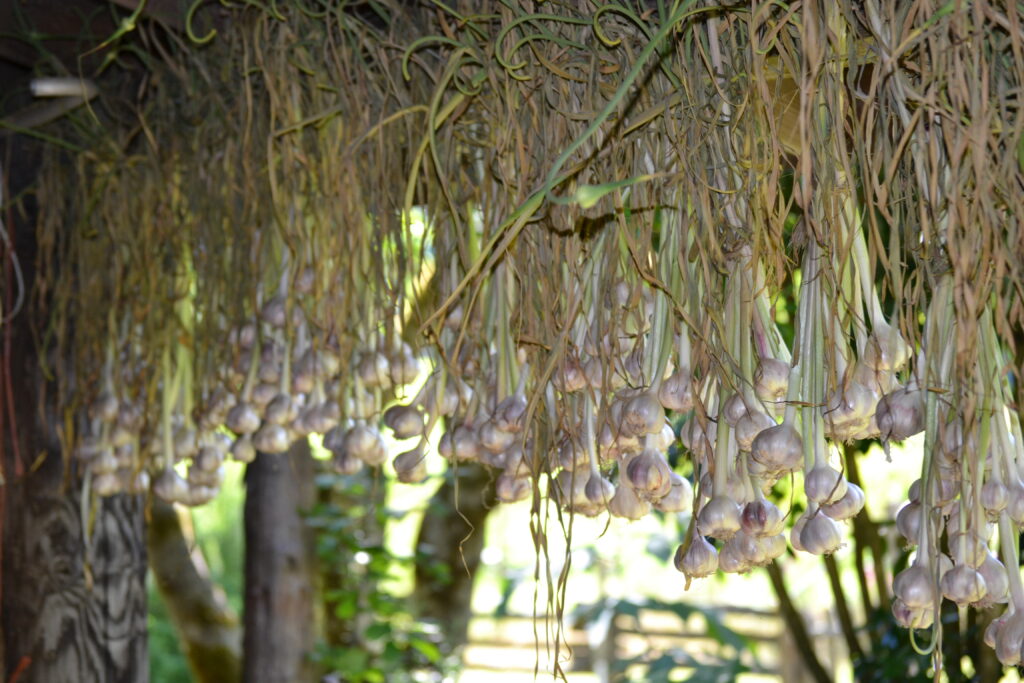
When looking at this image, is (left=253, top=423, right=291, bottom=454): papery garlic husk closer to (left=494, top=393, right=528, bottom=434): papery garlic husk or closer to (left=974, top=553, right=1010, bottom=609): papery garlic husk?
(left=494, top=393, right=528, bottom=434): papery garlic husk

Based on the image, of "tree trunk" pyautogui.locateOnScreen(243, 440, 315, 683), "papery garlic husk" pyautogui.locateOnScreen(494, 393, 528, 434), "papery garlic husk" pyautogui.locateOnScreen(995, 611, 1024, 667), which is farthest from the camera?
"tree trunk" pyautogui.locateOnScreen(243, 440, 315, 683)

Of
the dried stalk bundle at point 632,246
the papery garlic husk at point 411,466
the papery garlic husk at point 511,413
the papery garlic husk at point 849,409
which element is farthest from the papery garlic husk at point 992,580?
the papery garlic husk at point 411,466

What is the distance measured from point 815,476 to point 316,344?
66 cm

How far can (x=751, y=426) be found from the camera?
0.75 meters

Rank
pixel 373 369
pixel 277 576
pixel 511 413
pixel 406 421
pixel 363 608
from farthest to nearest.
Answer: pixel 363 608, pixel 277 576, pixel 373 369, pixel 406 421, pixel 511 413

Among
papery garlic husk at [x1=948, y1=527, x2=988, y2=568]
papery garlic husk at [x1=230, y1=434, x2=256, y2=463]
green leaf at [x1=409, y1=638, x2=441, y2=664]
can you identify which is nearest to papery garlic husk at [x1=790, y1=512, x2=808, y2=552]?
papery garlic husk at [x1=948, y1=527, x2=988, y2=568]

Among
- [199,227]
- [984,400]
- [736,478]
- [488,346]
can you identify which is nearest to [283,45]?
[199,227]

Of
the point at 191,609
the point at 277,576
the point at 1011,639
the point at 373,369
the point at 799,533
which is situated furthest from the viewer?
the point at 191,609

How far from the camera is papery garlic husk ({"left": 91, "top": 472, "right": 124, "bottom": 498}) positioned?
55.9 inches

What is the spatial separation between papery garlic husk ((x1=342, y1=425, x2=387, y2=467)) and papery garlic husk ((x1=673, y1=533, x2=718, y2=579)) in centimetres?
47

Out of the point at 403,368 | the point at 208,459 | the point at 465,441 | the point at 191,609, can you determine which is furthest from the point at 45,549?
the point at 191,609

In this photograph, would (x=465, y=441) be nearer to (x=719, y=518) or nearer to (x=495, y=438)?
(x=495, y=438)

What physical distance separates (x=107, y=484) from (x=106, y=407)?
0.36ft

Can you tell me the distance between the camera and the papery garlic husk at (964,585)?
67cm
